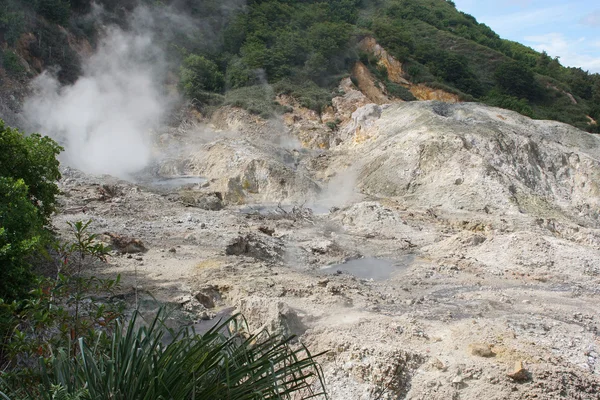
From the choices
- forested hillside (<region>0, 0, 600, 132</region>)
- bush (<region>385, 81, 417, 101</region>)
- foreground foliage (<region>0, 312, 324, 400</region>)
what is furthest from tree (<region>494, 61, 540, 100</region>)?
foreground foliage (<region>0, 312, 324, 400</region>)

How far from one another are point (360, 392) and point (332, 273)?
5.36m

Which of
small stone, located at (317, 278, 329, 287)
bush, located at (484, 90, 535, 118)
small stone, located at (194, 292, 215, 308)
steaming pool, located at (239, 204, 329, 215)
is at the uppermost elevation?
bush, located at (484, 90, 535, 118)

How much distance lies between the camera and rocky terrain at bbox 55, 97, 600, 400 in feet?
22.5

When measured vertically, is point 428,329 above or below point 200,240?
below

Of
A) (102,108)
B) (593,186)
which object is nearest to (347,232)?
(593,186)

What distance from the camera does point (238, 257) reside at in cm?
1159

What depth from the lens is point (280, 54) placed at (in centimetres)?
3522

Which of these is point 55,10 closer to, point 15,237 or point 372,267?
point 372,267

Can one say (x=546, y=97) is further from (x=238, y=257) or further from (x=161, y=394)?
(x=161, y=394)

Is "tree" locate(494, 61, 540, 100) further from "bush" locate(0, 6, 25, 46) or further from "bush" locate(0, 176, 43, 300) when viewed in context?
"bush" locate(0, 176, 43, 300)

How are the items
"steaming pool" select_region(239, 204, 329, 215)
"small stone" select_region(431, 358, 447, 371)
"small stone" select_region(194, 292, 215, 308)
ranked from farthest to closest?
"steaming pool" select_region(239, 204, 329, 215)
"small stone" select_region(194, 292, 215, 308)
"small stone" select_region(431, 358, 447, 371)

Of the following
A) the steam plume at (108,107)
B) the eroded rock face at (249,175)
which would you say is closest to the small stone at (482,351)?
the eroded rock face at (249,175)

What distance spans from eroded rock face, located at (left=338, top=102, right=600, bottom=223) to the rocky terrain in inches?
2.9

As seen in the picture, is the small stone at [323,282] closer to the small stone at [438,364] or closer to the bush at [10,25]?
the small stone at [438,364]
